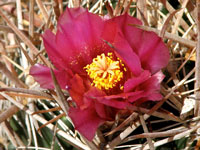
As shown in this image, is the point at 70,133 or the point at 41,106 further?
the point at 41,106

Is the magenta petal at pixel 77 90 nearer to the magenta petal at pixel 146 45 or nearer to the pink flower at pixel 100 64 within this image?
the pink flower at pixel 100 64

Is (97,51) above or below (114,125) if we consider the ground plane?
above

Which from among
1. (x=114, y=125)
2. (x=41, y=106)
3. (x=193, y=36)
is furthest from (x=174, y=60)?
(x=41, y=106)

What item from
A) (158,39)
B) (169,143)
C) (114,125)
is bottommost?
(169,143)

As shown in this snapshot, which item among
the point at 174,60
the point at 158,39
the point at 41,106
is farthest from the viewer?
the point at 41,106

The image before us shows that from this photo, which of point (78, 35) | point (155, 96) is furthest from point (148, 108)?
point (78, 35)

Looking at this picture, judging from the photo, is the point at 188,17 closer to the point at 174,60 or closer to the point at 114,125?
the point at 174,60

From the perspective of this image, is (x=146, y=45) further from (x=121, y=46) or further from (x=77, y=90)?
(x=77, y=90)

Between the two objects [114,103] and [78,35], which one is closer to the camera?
[114,103]

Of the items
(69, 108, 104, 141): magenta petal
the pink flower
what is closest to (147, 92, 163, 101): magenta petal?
the pink flower
